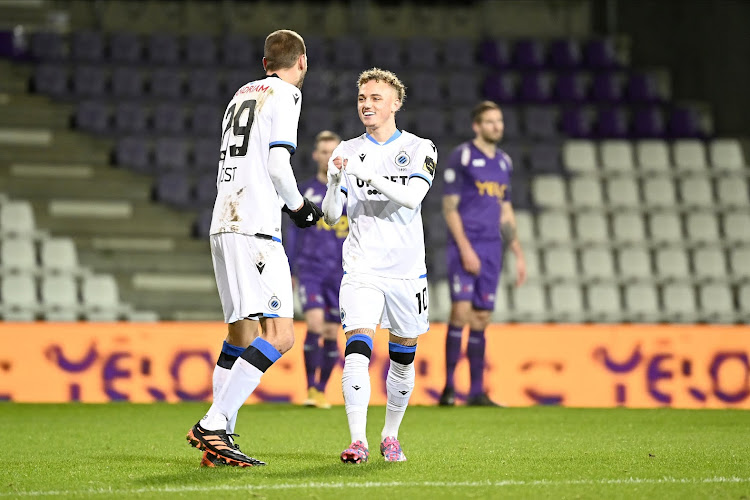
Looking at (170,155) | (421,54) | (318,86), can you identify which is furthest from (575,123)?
(170,155)

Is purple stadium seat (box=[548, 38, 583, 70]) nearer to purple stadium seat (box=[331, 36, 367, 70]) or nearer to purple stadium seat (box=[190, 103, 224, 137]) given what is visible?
purple stadium seat (box=[331, 36, 367, 70])

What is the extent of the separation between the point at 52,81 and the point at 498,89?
240 inches

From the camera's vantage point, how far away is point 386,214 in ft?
17.2

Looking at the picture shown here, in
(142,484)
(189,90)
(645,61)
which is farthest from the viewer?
(645,61)

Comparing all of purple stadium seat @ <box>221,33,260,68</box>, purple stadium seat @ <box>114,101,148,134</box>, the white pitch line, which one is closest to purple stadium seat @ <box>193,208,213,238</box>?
purple stadium seat @ <box>114,101,148,134</box>

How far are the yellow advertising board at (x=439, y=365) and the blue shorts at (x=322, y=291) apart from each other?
813 mm

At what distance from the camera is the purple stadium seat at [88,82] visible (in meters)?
14.3

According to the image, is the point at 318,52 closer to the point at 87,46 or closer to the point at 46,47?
the point at 87,46

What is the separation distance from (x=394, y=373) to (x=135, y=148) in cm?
913

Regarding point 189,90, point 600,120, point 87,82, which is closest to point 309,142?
point 189,90

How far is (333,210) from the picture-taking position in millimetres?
5047

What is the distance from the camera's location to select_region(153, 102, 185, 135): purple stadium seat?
551 inches

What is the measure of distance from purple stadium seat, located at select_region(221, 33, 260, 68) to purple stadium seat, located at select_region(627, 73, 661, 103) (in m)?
5.32

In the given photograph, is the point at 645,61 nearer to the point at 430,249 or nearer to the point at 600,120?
the point at 600,120
